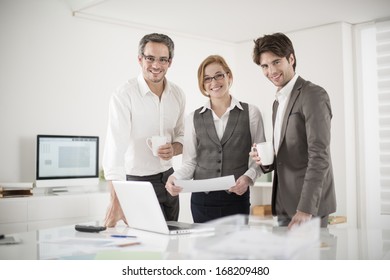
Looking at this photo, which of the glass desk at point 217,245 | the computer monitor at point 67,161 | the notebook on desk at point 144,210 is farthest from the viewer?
the computer monitor at point 67,161

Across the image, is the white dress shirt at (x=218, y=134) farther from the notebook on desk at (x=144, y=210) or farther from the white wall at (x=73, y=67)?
the notebook on desk at (x=144, y=210)

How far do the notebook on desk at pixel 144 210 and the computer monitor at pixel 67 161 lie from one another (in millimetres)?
856

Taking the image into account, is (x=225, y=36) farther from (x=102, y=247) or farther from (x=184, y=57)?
(x=102, y=247)

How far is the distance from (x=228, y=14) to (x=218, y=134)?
2.07 feet

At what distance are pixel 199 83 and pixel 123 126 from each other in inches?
15.8

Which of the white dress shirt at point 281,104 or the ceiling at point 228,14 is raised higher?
the ceiling at point 228,14

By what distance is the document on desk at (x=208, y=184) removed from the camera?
6.63 ft

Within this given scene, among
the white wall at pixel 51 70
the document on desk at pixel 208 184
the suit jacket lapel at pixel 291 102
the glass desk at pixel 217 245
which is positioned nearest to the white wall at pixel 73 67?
the white wall at pixel 51 70

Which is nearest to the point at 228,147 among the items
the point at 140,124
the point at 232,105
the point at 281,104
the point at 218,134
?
the point at 218,134

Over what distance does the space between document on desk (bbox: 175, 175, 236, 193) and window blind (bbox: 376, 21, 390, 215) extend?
60 cm

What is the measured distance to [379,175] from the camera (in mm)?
1989

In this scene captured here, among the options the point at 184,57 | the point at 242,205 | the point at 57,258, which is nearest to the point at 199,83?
the point at 184,57

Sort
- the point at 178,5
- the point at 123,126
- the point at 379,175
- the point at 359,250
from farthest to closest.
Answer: the point at 178,5 < the point at 123,126 < the point at 379,175 < the point at 359,250

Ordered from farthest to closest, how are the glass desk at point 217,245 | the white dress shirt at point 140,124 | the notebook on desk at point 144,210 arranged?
the white dress shirt at point 140,124 → the notebook on desk at point 144,210 → the glass desk at point 217,245
